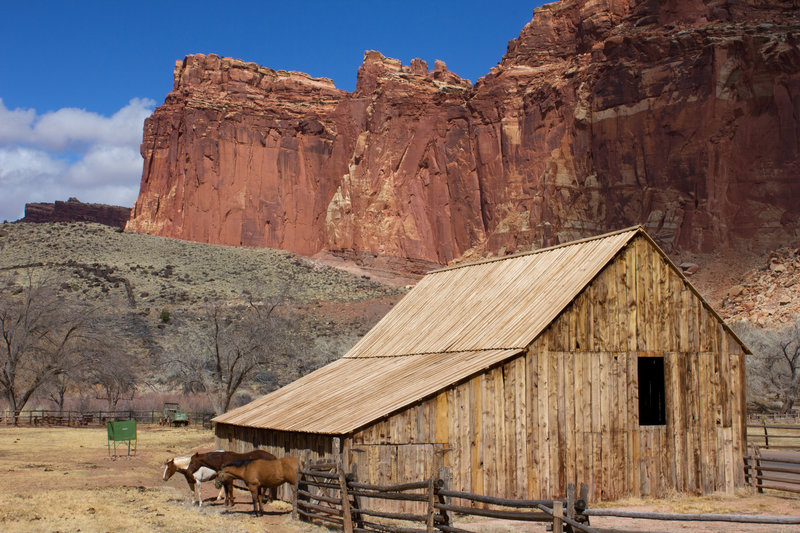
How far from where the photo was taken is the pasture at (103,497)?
14.4 meters

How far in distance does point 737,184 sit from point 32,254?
57.5m

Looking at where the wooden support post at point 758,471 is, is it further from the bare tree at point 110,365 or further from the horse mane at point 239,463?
the bare tree at point 110,365

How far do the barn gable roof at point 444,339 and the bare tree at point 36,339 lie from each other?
17.3m

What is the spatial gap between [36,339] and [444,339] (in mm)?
24173

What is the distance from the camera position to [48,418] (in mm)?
37406

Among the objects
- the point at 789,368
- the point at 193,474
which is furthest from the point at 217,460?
the point at 789,368

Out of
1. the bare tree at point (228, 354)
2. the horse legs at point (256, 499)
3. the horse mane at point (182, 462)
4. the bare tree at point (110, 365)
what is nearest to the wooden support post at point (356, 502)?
the horse legs at point (256, 499)

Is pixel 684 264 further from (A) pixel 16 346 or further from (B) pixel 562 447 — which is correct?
(B) pixel 562 447

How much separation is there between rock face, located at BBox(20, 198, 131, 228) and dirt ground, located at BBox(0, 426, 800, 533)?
140 meters

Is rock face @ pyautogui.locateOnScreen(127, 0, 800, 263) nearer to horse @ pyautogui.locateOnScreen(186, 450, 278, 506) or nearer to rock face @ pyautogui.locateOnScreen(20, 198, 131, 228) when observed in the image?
rock face @ pyautogui.locateOnScreen(20, 198, 131, 228)

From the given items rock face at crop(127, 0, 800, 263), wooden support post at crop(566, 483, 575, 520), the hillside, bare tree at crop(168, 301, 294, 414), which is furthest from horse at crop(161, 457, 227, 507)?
rock face at crop(127, 0, 800, 263)

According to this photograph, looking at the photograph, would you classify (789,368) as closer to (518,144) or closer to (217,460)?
(217,460)

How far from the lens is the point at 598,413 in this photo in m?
17.8

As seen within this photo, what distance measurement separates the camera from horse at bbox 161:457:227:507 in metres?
17.0
